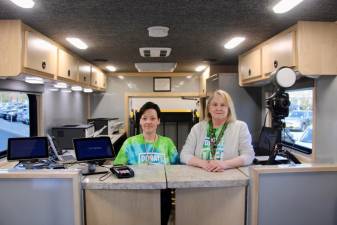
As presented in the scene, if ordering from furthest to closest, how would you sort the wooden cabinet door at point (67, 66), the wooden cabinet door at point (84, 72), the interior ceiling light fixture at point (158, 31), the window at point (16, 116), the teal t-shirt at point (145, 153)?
the wooden cabinet door at point (84, 72) → the wooden cabinet door at point (67, 66) → the window at point (16, 116) → the interior ceiling light fixture at point (158, 31) → the teal t-shirt at point (145, 153)

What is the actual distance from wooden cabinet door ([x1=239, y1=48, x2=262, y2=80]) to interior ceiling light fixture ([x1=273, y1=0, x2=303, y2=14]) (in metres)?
1.11

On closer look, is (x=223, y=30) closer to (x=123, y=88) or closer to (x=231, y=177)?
(x=231, y=177)

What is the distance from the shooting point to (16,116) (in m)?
3.26

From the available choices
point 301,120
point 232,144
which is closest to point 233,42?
point 301,120

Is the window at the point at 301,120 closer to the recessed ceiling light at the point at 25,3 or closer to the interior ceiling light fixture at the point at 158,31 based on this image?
the interior ceiling light fixture at the point at 158,31

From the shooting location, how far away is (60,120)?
439 cm

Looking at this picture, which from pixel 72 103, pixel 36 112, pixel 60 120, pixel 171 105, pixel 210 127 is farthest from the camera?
pixel 171 105

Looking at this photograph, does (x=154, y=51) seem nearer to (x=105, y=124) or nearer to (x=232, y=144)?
(x=232, y=144)

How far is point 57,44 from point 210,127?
189 centimetres

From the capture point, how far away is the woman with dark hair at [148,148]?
6.72 ft

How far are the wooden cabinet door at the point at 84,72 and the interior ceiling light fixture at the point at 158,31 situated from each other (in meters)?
1.62

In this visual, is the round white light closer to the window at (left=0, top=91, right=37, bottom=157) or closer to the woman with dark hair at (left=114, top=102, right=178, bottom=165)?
the woman with dark hair at (left=114, top=102, right=178, bottom=165)

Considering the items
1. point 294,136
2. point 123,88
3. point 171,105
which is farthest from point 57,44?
point 171,105

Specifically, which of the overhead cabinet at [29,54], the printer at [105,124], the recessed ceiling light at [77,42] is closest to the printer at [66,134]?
the overhead cabinet at [29,54]
